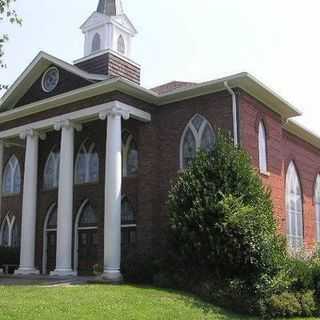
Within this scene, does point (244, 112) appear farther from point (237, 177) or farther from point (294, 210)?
point (294, 210)

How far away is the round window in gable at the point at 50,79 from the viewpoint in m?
25.7

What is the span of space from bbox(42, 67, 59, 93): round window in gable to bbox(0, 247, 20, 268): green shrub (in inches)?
324

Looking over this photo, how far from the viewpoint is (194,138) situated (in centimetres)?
2322

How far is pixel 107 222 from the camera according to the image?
21.4m

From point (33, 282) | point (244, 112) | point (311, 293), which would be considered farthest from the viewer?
point (244, 112)

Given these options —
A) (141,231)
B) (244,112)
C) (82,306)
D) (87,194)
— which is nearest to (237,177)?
(244,112)

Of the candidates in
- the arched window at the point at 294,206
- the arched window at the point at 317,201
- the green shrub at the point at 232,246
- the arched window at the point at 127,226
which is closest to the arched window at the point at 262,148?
the green shrub at the point at 232,246

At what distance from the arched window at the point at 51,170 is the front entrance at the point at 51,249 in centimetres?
238

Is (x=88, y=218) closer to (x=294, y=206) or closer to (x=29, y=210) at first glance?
(x=29, y=210)

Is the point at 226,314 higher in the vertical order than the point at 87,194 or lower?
lower

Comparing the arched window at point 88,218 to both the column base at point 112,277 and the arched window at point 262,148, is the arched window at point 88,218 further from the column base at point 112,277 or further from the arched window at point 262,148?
the arched window at point 262,148

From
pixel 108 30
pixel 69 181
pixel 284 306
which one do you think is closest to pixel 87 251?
pixel 69 181

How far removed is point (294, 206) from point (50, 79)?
544 inches

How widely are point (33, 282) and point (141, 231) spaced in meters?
5.00
